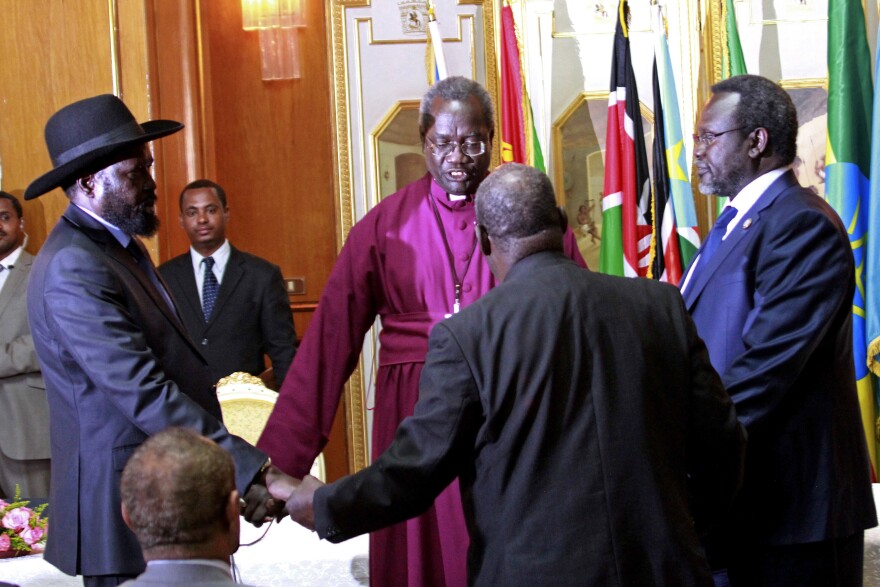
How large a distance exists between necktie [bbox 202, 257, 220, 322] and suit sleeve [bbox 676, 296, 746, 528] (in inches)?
151

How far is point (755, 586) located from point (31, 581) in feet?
6.67

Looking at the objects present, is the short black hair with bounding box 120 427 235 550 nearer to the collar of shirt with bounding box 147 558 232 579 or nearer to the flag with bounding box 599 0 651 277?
the collar of shirt with bounding box 147 558 232 579

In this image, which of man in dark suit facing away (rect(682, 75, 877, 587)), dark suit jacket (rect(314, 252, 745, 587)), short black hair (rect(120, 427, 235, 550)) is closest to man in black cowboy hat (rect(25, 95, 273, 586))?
dark suit jacket (rect(314, 252, 745, 587))

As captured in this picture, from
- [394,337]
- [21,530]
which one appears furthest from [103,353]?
[21,530]

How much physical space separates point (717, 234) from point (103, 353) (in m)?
1.68

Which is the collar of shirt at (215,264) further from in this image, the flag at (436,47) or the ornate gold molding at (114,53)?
the flag at (436,47)

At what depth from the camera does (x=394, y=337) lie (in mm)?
3303

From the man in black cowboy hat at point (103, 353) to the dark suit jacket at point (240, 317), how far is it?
2.74 m

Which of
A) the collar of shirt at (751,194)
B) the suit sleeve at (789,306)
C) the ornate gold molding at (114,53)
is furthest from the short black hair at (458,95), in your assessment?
the ornate gold molding at (114,53)

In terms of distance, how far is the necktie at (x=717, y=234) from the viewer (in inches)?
126

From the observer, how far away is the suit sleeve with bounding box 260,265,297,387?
5848 millimetres

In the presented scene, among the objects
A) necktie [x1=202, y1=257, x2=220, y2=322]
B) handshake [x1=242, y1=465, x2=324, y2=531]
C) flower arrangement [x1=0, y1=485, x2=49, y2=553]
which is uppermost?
necktie [x1=202, y1=257, x2=220, y2=322]

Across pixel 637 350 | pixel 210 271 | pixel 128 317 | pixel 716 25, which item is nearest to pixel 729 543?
pixel 637 350

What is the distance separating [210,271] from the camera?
5.97m
